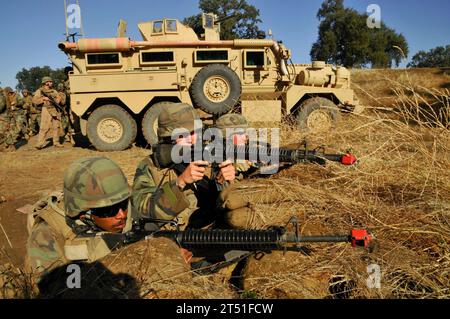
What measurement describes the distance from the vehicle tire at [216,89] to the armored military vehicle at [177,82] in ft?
0.08

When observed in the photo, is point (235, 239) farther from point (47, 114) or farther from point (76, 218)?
point (47, 114)

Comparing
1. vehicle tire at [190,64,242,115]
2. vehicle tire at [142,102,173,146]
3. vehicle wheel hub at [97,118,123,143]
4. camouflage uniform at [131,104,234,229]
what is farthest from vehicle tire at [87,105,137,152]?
camouflage uniform at [131,104,234,229]

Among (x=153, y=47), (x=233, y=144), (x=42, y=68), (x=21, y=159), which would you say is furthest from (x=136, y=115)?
(x=42, y=68)

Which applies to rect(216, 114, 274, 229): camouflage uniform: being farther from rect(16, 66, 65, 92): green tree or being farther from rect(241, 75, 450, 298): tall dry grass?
rect(16, 66, 65, 92): green tree

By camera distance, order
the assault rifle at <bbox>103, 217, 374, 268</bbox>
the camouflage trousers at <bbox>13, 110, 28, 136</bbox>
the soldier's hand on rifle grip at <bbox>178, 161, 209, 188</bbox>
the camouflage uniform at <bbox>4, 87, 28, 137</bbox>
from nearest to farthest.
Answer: the assault rifle at <bbox>103, 217, 374, 268</bbox> → the soldier's hand on rifle grip at <bbox>178, 161, 209, 188</bbox> → the camouflage uniform at <bbox>4, 87, 28, 137</bbox> → the camouflage trousers at <bbox>13, 110, 28, 136</bbox>

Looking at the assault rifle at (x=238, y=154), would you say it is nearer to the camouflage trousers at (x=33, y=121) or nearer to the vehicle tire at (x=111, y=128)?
the vehicle tire at (x=111, y=128)

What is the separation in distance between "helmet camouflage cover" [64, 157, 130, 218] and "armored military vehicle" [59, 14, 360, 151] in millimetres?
6650

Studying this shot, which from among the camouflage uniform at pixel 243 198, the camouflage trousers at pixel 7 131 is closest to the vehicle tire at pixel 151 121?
the camouflage trousers at pixel 7 131

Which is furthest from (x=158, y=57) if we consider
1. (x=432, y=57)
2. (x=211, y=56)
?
(x=432, y=57)

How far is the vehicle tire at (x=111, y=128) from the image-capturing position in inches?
352

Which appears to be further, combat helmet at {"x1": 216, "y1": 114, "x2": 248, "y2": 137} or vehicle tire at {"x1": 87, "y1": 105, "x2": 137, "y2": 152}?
vehicle tire at {"x1": 87, "y1": 105, "x2": 137, "y2": 152}

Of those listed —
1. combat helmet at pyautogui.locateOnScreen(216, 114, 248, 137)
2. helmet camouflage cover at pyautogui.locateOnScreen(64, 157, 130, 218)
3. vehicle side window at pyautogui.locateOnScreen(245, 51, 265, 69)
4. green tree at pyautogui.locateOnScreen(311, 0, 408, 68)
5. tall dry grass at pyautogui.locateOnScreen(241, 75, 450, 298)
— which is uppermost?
green tree at pyautogui.locateOnScreen(311, 0, 408, 68)

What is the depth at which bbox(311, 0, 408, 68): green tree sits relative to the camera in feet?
100
